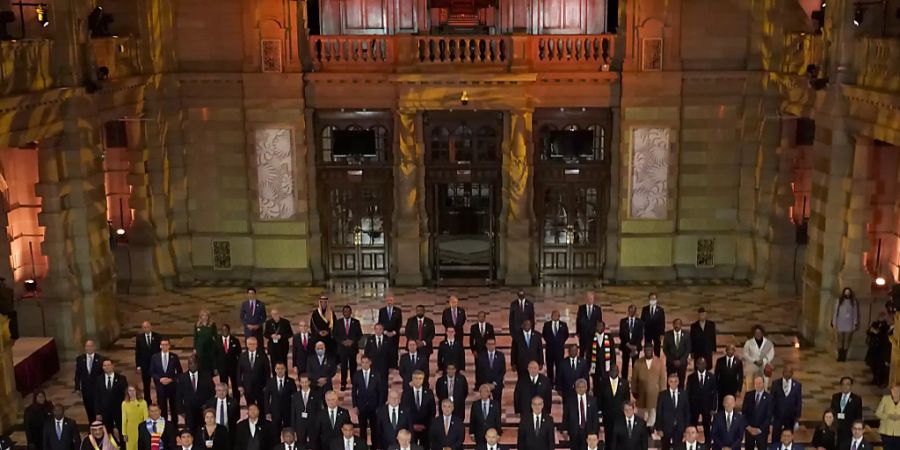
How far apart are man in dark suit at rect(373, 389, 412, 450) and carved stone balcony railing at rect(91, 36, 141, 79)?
9.83 m

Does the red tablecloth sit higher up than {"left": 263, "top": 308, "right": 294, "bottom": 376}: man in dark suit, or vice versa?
{"left": 263, "top": 308, "right": 294, "bottom": 376}: man in dark suit

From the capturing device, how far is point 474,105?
21.7 metres

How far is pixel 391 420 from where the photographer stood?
12.5 m

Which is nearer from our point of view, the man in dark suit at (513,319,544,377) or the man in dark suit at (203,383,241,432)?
the man in dark suit at (203,383,241,432)

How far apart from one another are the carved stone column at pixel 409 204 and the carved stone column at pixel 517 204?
1831 millimetres

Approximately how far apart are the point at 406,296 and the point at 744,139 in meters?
8.24

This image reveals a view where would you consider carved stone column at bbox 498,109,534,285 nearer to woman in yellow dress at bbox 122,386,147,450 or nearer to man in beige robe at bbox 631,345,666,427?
man in beige robe at bbox 631,345,666,427

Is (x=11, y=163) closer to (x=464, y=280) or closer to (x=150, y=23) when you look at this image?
(x=150, y=23)

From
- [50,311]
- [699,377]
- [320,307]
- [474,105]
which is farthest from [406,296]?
[699,377]

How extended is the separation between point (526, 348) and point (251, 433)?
480cm

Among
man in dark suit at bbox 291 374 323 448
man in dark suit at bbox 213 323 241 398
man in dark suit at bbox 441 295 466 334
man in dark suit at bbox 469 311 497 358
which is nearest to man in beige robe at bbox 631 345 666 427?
man in dark suit at bbox 469 311 497 358

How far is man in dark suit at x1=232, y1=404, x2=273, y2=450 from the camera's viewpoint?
12.0 m

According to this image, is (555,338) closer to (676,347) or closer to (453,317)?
(453,317)

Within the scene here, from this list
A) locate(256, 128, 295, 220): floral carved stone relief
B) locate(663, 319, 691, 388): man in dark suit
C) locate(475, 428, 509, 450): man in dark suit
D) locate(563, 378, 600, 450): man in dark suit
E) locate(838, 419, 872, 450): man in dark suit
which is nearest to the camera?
locate(475, 428, 509, 450): man in dark suit
